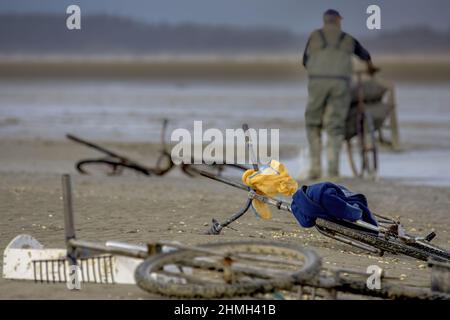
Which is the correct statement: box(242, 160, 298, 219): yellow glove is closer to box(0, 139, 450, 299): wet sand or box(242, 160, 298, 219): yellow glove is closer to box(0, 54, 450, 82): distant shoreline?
box(0, 139, 450, 299): wet sand

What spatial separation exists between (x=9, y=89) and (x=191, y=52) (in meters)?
113

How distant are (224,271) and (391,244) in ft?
6.16

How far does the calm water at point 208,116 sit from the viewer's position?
1773cm

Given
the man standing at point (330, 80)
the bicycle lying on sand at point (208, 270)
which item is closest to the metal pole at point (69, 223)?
the bicycle lying on sand at point (208, 270)

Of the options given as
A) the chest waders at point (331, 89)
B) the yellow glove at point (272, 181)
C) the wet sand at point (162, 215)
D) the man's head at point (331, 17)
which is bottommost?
the wet sand at point (162, 215)

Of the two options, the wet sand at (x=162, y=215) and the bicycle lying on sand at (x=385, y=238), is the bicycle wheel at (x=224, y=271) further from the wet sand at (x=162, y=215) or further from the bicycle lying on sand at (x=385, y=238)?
the bicycle lying on sand at (x=385, y=238)

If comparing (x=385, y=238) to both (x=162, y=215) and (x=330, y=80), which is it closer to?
(x=162, y=215)

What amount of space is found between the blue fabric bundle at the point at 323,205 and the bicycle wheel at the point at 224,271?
2.77 ft

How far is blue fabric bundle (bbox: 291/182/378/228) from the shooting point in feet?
23.7

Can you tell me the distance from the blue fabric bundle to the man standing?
20.2 ft

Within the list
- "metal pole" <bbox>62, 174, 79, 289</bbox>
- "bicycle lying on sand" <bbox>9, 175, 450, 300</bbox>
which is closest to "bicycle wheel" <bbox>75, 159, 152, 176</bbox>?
"bicycle lying on sand" <bbox>9, 175, 450, 300</bbox>

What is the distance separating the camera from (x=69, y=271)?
249 inches
